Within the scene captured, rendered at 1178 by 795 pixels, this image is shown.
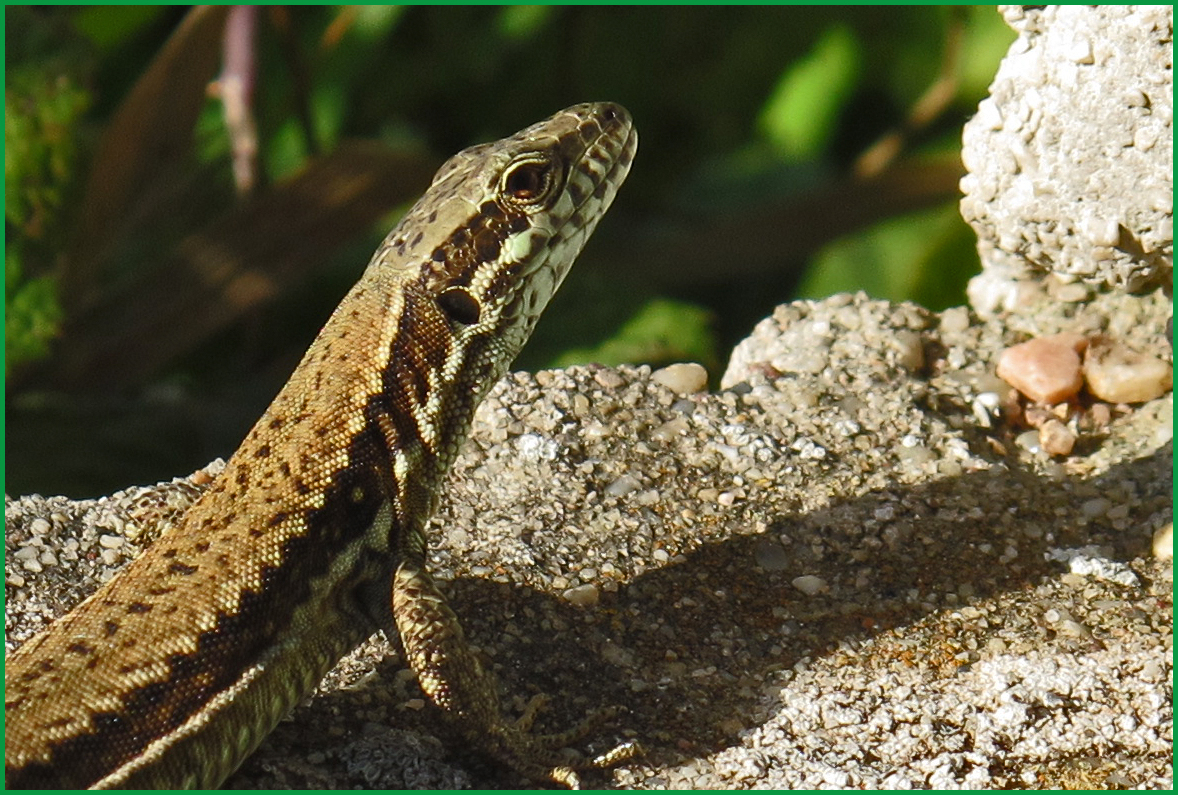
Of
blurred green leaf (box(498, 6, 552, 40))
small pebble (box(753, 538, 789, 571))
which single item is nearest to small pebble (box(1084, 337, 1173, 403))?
small pebble (box(753, 538, 789, 571))

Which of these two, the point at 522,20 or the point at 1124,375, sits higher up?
the point at 522,20

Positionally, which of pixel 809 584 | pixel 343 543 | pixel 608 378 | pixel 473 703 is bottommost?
pixel 809 584

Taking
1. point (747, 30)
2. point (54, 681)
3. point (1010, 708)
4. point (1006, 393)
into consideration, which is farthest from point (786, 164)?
point (54, 681)

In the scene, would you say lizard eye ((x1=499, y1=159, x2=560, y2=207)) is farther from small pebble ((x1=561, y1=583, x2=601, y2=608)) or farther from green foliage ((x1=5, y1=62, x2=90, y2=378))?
green foliage ((x1=5, y1=62, x2=90, y2=378))

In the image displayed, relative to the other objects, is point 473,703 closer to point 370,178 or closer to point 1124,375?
point 1124,375

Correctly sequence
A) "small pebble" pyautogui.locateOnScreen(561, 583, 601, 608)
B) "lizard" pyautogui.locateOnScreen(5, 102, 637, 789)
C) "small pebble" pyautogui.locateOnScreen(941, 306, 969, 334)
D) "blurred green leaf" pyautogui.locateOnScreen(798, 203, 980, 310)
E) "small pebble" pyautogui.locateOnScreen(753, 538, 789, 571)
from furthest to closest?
"blurred green leaf" pyautogui.locateOnScreen(798, 203, 980, 310) → "small pebble" pyautogui.locateOnScreen(941, 306, 969, 334) → "small pebble" pyautogui.locateOnScreen(753, 538, 789, 571) → "small pebble" pyautogui.locateOnScreen(561, 583, 601, 608) → "lizard" pyautogui.locateOnScreen(5, 102, 637, 789)

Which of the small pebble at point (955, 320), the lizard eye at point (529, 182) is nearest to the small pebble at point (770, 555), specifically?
the lizard eye at point (529, 182)

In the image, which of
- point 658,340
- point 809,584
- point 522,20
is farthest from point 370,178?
point 809,584
